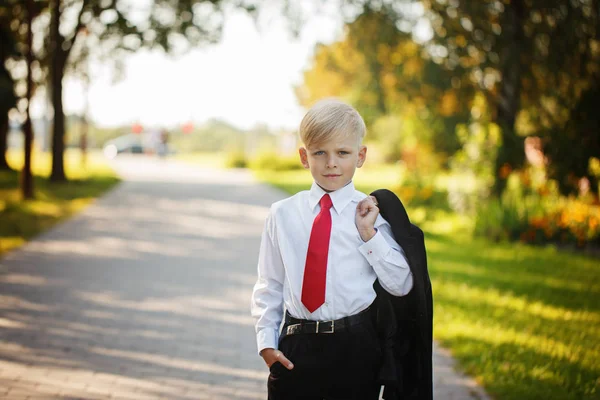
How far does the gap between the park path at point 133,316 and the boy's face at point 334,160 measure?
2526mm

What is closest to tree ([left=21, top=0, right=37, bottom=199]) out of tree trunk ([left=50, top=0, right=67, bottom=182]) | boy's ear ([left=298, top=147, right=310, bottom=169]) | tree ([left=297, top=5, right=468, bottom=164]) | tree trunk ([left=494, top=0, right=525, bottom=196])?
tree trunk ([left=50, top=0, right=67, bottom=182])

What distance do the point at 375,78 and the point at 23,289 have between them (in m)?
20.4

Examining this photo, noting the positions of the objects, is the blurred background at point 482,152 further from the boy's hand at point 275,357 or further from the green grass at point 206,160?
the green grass at point 206,160

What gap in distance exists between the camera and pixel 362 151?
8.96 ft

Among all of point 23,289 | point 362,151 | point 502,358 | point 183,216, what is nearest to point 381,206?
point 362,151

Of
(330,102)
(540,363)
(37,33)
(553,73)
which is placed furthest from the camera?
(37,33)

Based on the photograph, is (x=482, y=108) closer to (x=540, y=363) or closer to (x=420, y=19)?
(x=420, y=19)

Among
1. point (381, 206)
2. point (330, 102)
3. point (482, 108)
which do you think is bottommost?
point (381, 206)

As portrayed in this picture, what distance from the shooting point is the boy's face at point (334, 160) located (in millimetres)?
2572

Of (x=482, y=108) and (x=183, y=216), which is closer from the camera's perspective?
(x=183, y=216)

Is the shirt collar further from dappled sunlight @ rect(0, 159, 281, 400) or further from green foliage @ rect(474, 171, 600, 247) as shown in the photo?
green foliage @ rect(474, 171, 600, 247)

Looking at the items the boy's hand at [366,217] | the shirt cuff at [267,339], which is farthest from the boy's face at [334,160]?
the shirt cuff at [267,339]

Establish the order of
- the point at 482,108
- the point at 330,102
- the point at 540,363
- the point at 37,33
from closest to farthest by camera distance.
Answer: the point at 330,102 → the point at 540,363 → the point at 482,108 → the point at 37,33

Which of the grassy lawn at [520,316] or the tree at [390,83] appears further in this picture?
the tree at [390,83]
